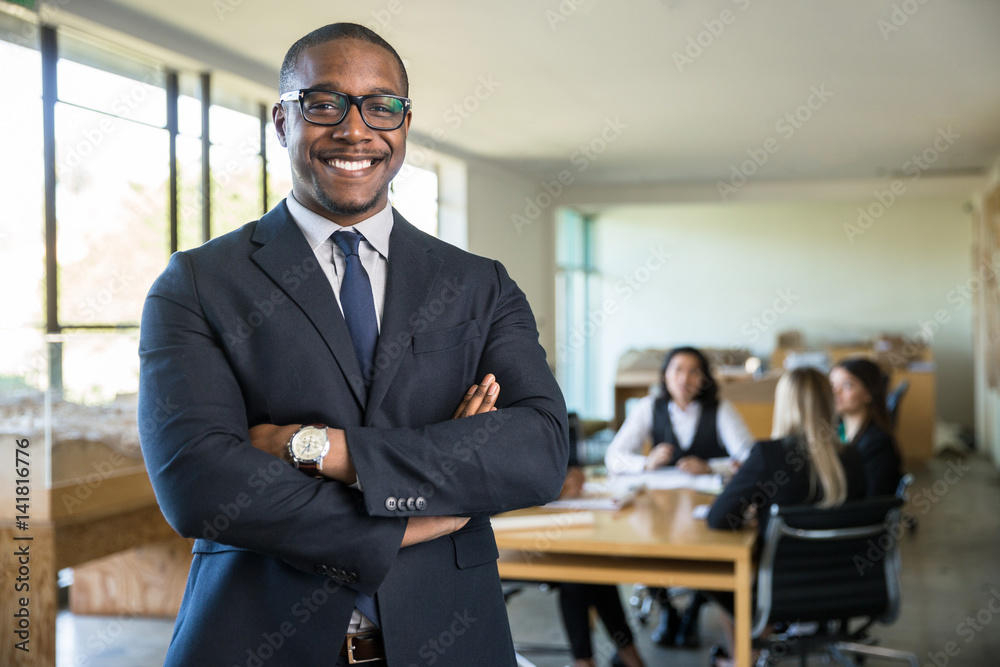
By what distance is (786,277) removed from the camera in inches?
536

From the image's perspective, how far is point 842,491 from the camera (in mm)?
3271

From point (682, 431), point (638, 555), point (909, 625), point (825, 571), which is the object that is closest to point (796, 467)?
point (825, 571)

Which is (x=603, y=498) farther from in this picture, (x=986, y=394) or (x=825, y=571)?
(x=986, y=394)

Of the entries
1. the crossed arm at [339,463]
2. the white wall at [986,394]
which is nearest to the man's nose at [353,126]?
the crossed arm at [339,463]

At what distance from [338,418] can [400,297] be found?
7.8 inches

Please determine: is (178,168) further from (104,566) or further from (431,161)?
(431,161)

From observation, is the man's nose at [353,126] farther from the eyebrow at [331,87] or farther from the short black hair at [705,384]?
the short black hair at [705,384]

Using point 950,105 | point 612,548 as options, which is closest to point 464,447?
point 612,548

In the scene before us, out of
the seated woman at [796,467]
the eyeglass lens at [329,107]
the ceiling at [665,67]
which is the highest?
the ceiling at [665,67]

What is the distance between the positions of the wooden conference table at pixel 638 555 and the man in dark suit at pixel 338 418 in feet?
5.72

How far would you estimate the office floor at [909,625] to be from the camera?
4043 millimetres

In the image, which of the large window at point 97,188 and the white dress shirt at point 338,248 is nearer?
the white dress shirt at point 338,248

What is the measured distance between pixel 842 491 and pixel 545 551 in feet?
3.79

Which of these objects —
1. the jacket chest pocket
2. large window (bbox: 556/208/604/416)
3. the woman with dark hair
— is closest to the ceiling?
the woman with dark hair
